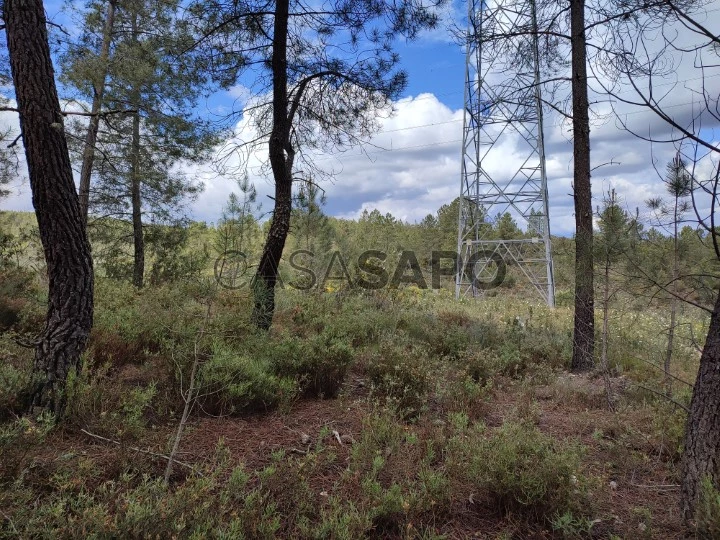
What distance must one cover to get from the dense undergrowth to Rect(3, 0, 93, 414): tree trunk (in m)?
0.19

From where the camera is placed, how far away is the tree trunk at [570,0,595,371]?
18.7ft

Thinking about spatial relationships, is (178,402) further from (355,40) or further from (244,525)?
(355,40)

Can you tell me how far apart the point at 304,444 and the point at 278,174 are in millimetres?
3761

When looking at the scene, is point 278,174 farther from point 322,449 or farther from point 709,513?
point 709,513

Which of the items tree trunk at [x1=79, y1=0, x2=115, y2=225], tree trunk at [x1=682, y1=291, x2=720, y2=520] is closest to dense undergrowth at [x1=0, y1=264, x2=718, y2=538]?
tree trunk at [x1=682, y1=291, x2=720, y2=520]

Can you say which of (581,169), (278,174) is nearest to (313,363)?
(278,174)

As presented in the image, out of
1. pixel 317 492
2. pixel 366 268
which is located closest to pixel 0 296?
pixel 317 492

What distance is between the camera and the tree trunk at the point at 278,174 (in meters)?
5.59

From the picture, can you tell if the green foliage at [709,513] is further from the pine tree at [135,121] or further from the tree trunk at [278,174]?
the pine tree at [135,121]

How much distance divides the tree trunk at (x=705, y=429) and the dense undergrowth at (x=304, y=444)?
1.06 ft

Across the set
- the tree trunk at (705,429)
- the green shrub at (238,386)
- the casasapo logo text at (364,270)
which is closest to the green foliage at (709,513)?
the tree trunk at (705,429)

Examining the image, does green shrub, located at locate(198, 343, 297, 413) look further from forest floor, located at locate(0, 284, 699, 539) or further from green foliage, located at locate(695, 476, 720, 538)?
green foliage, located at locate(695, 476, 720, 538)

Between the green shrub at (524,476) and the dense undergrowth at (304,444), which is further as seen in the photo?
the green shrub at (524,476)

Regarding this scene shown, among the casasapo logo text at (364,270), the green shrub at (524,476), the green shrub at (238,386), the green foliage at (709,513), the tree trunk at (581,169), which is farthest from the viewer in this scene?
the casasapo logo text at (364,270)
